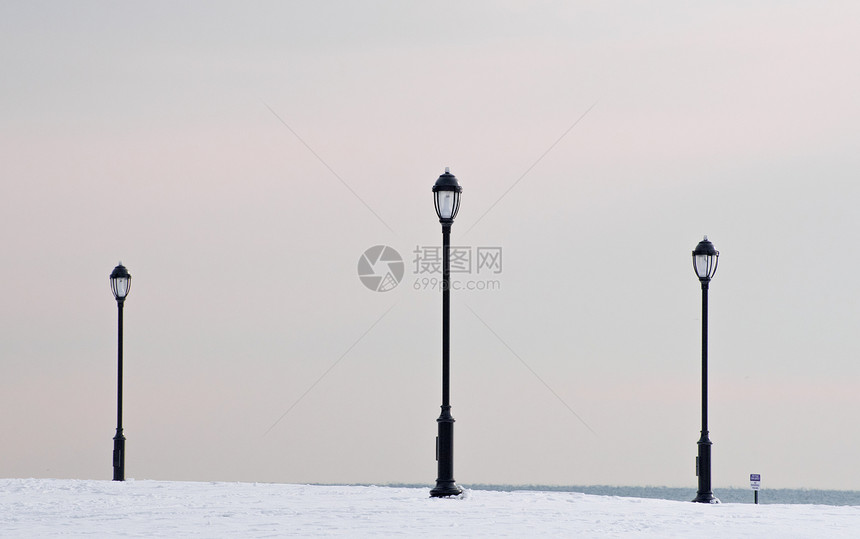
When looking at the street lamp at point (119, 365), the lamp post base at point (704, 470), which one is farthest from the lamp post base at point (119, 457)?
the lamp post base at point (704, 470)

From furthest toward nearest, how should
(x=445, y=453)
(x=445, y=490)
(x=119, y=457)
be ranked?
(x=119, y=457) → (x=445, y=453) → (x=445, y=490)

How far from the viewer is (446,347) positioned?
19.1 m

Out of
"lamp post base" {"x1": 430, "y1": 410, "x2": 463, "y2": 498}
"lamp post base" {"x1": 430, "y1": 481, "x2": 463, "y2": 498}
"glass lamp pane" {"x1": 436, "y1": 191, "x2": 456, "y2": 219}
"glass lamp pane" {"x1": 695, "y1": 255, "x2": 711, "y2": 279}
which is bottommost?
"lamp post base" {"x1": 430, "y1": 481, "x2": 463, "y2": 498}

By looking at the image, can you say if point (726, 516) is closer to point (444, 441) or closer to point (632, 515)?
point (632, 515)

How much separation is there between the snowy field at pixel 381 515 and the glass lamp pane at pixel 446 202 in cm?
453

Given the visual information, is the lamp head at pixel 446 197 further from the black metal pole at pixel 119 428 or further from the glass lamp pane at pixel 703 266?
the black metal pole at pixel 119 428

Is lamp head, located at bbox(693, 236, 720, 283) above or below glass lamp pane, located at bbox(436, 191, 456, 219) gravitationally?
below

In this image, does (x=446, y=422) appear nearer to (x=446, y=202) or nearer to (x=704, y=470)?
(x=446, y=202)

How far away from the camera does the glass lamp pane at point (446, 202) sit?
63.8 feet

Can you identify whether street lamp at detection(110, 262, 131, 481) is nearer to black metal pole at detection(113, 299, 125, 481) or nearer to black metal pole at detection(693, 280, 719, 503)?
black metal pole at detection(113, 299, 125, 481)

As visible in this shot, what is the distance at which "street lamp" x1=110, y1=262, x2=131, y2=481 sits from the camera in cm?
2622

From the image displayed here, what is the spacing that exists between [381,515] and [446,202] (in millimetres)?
5638

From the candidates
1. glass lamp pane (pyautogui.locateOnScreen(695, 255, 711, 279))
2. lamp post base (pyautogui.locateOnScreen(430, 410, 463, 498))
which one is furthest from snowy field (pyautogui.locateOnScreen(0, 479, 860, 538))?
glass lamp pane (pyautogui.locateOnScreen(695, 255, 711, 279))

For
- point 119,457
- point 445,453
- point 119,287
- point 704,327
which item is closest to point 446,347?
point 445,453
